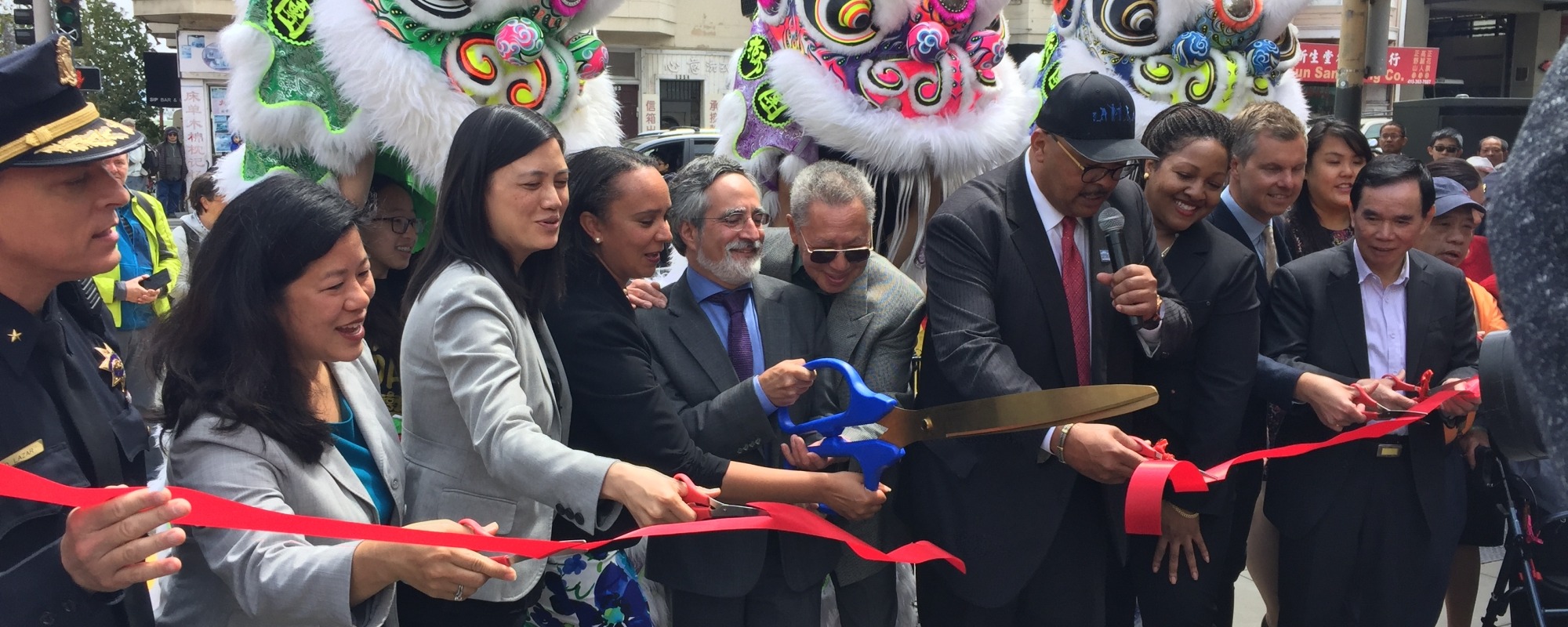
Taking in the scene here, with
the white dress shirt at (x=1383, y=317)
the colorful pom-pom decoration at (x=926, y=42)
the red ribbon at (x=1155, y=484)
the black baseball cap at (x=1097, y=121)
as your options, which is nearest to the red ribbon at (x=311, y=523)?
the red ribbon at (x=1155, y=484)

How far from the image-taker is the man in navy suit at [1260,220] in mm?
3473

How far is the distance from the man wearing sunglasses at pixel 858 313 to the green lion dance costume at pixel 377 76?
1.03 metres

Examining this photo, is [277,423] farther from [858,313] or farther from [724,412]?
[858,313]

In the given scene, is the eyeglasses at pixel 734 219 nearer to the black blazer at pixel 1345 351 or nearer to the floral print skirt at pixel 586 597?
the floral print skirt at pixel 586 597

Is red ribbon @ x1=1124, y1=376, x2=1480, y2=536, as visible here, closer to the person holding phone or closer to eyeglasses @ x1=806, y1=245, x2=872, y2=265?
eyeglasses @ x1=806, y1=245, x2=872, y2=265

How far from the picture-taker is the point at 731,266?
2895 mm

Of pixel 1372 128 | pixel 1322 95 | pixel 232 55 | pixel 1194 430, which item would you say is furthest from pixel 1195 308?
pixel 1322 95

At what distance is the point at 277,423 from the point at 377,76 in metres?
1.83

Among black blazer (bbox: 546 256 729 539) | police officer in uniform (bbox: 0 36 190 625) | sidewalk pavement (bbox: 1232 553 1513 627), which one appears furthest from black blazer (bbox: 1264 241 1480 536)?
police officer in uniform (bbox: 0 36 190 625)

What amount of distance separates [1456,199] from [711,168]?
2499 millimetres

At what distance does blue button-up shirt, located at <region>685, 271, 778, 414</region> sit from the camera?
2936 mm

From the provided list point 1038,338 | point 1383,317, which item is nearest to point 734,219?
point 1038,338

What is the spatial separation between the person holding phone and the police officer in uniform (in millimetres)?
4332

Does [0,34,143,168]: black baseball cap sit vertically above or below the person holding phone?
above
